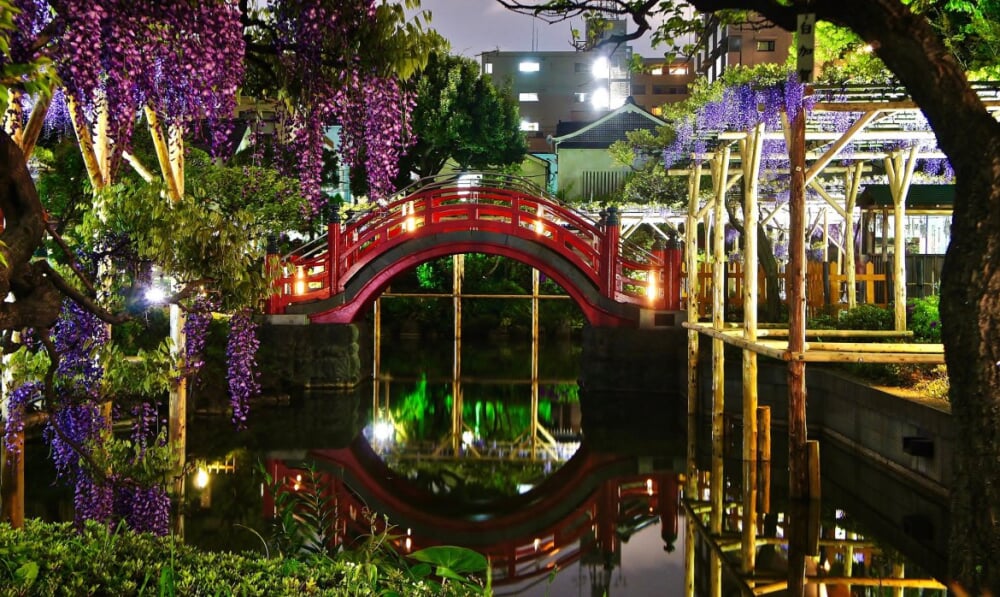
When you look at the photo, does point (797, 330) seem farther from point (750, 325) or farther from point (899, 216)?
point (899, 216)

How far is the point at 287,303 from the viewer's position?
15.4 m

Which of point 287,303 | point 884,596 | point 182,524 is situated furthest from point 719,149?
point 287,303

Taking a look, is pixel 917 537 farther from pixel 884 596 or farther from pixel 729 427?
pixel 729 427

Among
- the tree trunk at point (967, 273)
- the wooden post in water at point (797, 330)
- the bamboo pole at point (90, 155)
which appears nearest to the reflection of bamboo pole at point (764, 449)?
the wooden post in water at point (797, 330)

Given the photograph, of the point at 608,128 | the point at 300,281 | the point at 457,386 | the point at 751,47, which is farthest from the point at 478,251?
the point at 751,47

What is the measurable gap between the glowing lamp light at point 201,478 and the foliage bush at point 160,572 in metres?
5.16

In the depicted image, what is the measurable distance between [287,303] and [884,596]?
11.5 meters

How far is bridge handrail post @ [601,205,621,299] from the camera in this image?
14.8 m

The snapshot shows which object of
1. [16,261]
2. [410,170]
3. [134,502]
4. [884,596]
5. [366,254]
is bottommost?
[884,596]

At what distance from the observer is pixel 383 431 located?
475 inches

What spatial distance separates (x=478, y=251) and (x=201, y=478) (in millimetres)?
7350

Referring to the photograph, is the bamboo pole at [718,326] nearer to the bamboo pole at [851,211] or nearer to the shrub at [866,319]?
the shrub at [866,319]

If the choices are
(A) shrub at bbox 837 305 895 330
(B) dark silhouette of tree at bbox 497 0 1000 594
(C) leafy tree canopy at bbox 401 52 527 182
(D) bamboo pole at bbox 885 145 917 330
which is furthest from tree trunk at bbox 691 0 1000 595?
(C) leafy tree canopy at bbox 401 52 527 182

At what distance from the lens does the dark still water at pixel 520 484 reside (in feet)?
22.4
